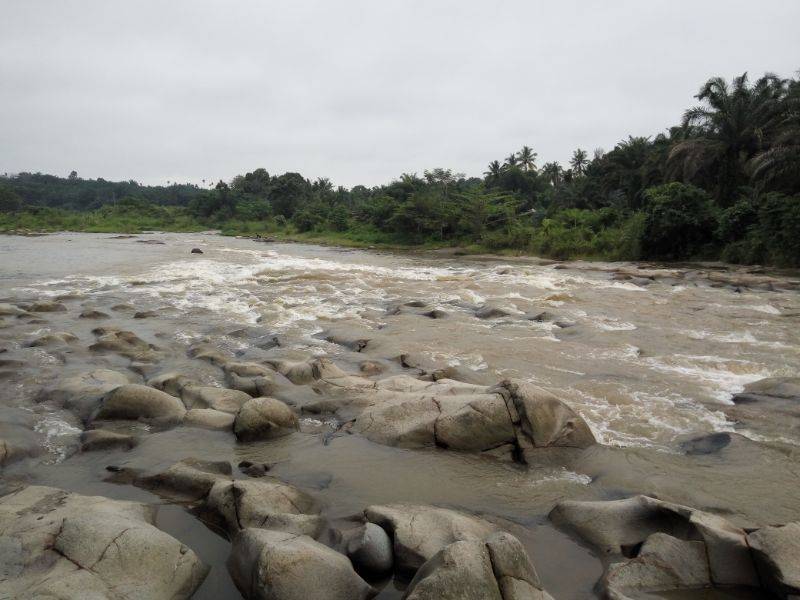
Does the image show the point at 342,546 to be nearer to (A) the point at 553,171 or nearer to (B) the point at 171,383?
(B) the point at 171,383

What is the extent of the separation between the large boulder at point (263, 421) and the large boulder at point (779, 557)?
4.97 m

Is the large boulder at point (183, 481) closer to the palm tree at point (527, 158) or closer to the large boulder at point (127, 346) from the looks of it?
the large boulder at point (127, 346)

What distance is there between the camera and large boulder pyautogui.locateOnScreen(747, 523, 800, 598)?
343cm

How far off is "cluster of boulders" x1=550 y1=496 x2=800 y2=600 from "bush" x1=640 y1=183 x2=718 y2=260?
30.1 metres

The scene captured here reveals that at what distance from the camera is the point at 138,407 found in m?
6.91

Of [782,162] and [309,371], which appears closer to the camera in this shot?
[309,371]

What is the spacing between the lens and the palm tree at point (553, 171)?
7619 cm

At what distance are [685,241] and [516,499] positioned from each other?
31700mm

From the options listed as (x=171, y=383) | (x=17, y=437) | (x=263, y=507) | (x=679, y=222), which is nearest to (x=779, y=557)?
(x=263, y=507)

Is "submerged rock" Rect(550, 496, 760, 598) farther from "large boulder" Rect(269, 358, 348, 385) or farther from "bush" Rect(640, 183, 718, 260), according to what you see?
"bush" Rect(640, 183, 718, 260)

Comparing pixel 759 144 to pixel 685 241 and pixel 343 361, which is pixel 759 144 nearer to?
pixel 685 241

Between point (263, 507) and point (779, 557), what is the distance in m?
3.98

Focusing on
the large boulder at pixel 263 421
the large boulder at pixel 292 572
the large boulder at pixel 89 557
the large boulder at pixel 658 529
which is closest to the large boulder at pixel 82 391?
the large boulder at pixel 263 421

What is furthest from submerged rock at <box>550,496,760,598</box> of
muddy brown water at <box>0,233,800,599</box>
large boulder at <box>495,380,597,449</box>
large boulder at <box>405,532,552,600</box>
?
large boulder at <box>495,380,597,449</box>
